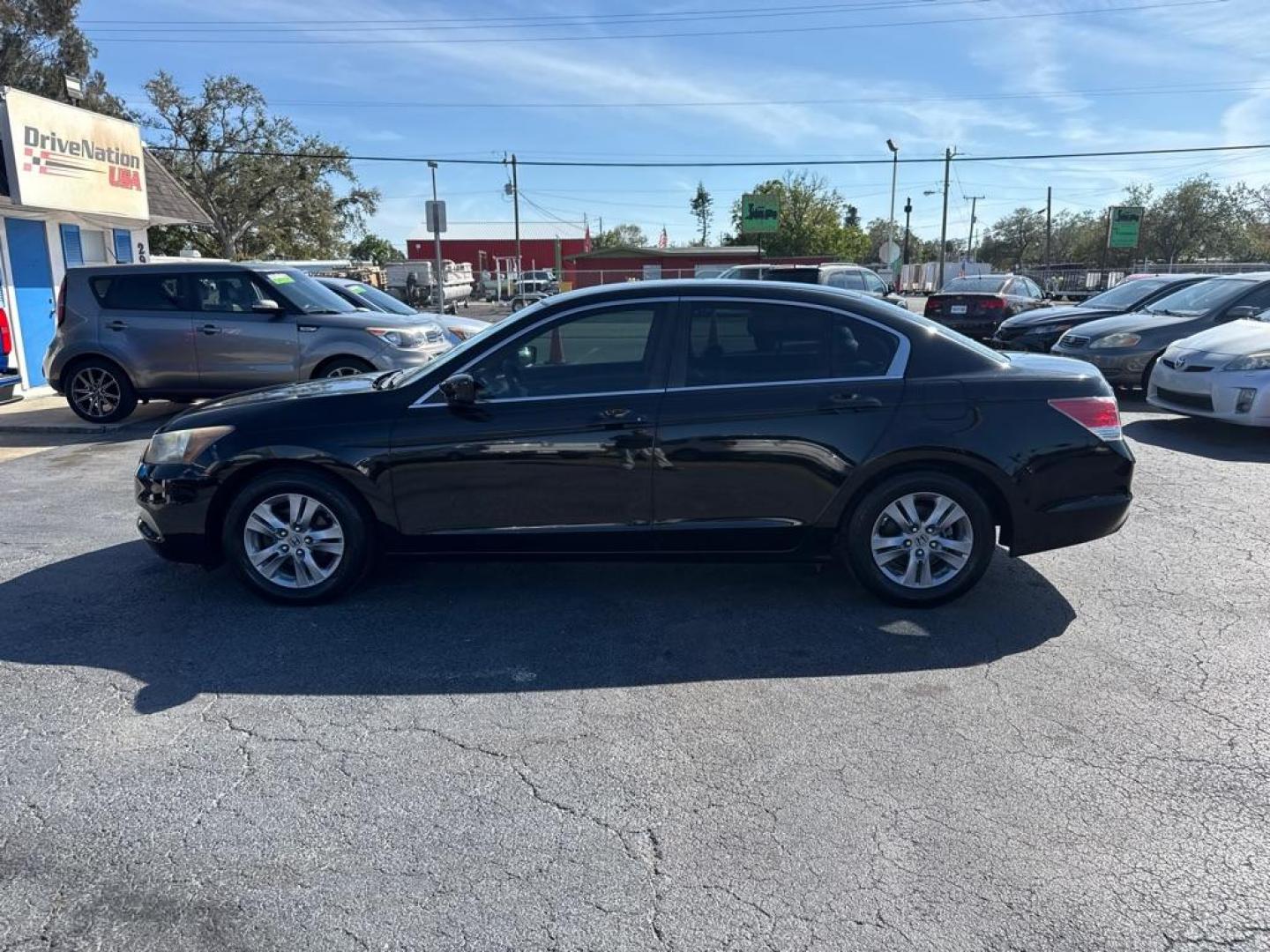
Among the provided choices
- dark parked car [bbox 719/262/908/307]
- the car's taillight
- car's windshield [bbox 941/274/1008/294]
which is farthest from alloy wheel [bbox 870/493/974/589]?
car's windshield [bbox 941/274/1008/294]

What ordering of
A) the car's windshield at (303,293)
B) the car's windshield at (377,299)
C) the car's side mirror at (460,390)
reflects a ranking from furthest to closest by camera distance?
the car's windshield at (377,299) < the car's windshield at (303,293) < the car's side mirror at (460,390)

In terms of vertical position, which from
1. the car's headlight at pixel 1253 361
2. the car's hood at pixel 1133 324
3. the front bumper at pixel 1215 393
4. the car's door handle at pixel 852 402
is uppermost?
the car's hood at pixel 1133 324

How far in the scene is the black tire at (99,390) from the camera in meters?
10.3

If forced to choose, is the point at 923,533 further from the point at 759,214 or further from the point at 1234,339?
the point at 759,214

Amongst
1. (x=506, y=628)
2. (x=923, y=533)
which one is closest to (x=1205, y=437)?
(x=923, y=533)

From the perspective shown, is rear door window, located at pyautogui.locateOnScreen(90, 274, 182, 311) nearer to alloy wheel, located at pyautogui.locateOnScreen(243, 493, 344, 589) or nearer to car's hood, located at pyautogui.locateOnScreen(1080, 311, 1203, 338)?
alloy wheel, located at pyautogui.locateOnScreen(243, 493, 344, 589)

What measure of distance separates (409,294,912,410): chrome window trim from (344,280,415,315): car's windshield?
866cm

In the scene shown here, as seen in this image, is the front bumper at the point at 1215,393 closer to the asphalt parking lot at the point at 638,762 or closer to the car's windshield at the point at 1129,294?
the asphalt parking lot at the point at 638,762

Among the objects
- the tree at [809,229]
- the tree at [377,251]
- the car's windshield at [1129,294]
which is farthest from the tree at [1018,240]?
the car's windshield at [1129,294]

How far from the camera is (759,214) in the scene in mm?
45875

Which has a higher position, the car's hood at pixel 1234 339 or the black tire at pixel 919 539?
the car's hood at pixel 1234 339

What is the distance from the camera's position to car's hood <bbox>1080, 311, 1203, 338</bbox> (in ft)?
36.4

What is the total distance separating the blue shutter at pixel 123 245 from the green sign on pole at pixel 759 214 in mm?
33225

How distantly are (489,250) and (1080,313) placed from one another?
210 feet
